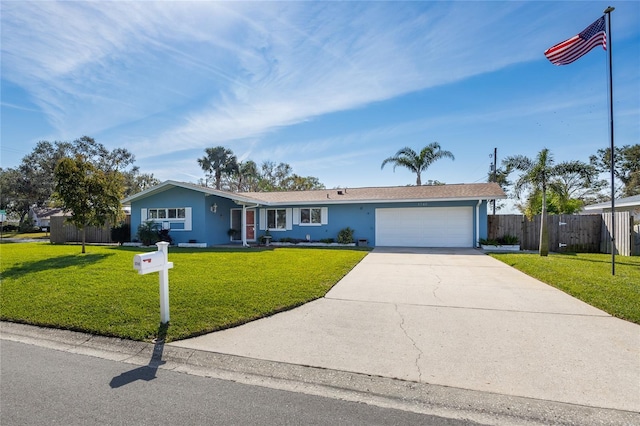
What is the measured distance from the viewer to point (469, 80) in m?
11.4

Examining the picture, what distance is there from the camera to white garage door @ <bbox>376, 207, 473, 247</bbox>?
15.6m

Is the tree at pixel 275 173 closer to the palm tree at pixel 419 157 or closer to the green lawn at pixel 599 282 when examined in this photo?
the palm tree at pixel 419 157

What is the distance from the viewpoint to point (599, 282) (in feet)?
21.5

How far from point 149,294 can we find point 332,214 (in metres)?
12.3

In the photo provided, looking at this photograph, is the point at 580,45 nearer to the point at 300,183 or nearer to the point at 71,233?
the point at 71,233

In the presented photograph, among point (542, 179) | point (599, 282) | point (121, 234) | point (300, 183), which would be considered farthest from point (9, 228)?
point (599, 282)

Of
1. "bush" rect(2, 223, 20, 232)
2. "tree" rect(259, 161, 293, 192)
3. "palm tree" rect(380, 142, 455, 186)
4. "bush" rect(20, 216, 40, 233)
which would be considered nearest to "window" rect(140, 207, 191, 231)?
"palm tree" rect(380, 142, 455, 186)

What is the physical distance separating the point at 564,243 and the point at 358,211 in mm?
9568

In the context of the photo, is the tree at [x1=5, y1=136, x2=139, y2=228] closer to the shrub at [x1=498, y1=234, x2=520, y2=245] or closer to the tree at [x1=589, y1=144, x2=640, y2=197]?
the shrub at [x1=498, y1=234, x2=520, y2=245]

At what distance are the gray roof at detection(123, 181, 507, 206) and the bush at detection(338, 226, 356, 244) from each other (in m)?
1.59

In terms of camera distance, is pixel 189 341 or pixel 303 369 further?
pixel 189 341

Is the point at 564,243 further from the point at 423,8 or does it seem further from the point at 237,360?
the point at 237,360

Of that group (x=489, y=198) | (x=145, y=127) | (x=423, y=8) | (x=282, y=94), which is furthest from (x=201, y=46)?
(x=489, y=198)

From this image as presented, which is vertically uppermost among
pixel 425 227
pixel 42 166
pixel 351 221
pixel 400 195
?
pixel 42 166
